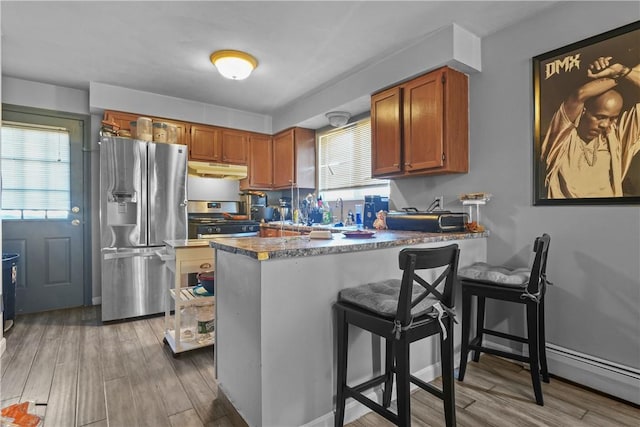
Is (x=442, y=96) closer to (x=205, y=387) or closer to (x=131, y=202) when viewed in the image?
(x=205, y=387)

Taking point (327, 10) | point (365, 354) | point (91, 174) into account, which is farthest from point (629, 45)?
point (91, 174)

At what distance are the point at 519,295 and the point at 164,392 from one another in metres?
2.19

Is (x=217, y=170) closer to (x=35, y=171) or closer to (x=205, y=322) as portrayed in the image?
(x=35, y=171)

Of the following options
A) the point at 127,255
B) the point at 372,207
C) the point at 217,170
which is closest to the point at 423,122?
the point at 372,207

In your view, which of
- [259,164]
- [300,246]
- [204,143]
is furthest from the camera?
[259,164]

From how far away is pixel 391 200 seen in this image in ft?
11.4

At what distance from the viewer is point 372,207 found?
3432mm

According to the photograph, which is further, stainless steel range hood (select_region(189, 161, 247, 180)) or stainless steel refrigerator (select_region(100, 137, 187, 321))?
stainless steel range hood (select_region(189, 161, 247, 180))

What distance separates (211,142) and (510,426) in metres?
4.18

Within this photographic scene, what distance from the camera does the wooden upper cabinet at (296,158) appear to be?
4.49 metres

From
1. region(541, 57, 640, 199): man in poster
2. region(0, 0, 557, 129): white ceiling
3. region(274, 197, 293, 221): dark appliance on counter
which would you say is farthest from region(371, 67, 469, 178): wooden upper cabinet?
region(274, 197, 293, 221): dark appliance on counter

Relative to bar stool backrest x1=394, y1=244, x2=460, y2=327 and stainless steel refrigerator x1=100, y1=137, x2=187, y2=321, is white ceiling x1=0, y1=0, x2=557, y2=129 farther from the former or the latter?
bar stool backrest x1=394, y1=244, x2=460, y2=327

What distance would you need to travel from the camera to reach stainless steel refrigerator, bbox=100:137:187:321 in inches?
132

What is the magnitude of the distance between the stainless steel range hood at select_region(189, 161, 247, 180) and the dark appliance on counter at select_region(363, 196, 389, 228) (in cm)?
181
